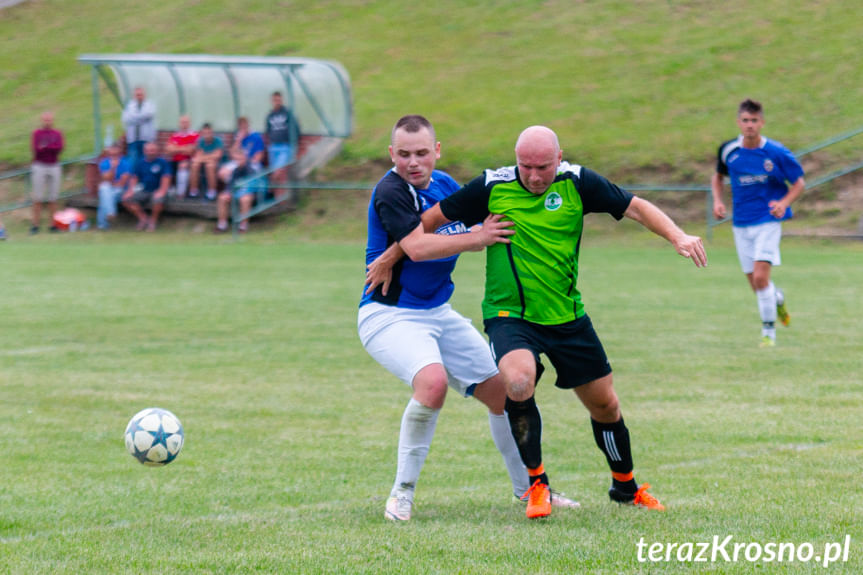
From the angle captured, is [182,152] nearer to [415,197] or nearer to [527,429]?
[415,197]

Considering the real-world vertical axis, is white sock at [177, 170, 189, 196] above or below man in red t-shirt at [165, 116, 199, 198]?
below

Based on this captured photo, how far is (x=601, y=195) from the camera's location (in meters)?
5.49

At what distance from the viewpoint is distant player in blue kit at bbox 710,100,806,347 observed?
11.5 meters

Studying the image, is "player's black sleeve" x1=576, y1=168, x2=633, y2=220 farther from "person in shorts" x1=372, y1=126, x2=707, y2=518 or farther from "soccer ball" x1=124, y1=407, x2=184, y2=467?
"soccer ball" x1=124, y1=407, x2=184, y2=467

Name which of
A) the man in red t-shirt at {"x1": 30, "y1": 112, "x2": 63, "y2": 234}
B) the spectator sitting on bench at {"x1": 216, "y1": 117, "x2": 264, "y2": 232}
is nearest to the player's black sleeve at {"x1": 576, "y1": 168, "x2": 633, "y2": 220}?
the spectator sitting on bench at {"x1": 216, "y1": 117, "x2": 264, "y2": 232}

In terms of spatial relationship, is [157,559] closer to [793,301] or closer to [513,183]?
[513,183]

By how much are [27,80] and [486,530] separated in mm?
36247

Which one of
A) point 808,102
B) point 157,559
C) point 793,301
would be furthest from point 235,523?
point 808,102

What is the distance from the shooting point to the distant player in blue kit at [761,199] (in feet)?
37.8

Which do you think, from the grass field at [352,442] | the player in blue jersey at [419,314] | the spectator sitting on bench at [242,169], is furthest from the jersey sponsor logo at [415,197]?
the spectator sitting on bench at [242,169]

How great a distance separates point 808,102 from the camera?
97.8 ft

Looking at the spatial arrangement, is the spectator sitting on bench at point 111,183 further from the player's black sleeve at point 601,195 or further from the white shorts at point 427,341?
the player's black sleeve at point 601,195

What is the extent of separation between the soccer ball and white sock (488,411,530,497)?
1685mm

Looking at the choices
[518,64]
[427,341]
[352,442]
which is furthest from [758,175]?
[518,64]
